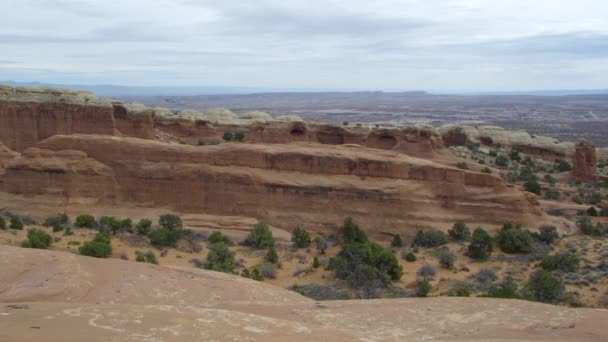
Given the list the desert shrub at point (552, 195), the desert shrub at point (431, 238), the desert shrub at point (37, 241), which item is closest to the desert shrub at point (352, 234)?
the desert shrub at point (431, 238)

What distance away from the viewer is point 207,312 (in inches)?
337

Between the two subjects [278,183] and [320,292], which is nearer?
[320,292]

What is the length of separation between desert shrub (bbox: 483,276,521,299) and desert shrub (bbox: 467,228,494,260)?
2.64 m

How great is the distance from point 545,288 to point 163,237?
605 inches

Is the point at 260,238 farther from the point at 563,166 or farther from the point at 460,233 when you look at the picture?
the point at 563,166

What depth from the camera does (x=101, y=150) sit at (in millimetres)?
27188

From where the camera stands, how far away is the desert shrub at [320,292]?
1781cm

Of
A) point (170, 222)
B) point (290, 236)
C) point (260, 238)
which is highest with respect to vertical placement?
point (170, 222)

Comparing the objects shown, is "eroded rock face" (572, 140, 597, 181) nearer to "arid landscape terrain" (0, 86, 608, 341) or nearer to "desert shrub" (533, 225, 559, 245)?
"arid landscape terrain" (0, 86, 608, 341)

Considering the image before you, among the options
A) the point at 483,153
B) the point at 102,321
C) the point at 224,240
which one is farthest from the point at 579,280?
the point at 483,153

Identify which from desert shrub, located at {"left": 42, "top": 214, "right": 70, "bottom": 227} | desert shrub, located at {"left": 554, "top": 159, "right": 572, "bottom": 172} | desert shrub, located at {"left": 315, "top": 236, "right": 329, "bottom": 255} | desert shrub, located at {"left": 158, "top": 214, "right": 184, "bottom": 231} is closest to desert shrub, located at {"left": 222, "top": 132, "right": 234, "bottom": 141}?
desert shrub, located at {"left": 42, "top": 214, "right": 70, "bottom": 227}

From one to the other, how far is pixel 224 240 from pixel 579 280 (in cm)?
1483

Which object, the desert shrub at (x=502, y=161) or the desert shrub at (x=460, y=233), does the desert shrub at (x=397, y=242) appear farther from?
the desert shrub at (x=502, y=161)

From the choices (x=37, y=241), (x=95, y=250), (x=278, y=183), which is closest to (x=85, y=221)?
(x=37, y=241)
